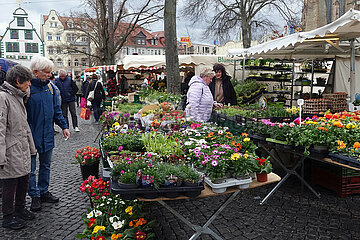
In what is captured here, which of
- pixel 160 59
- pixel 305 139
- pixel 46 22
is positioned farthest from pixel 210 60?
pixel 46 22

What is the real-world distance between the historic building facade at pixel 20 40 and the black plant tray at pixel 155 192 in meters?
58.2

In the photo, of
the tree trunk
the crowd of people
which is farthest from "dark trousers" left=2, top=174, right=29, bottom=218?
the tree trunk

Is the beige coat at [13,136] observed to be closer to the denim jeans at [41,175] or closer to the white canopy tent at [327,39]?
the denim jeans at [41,175]

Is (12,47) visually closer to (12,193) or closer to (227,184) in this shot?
(12,193)

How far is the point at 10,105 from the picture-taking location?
3.27 m

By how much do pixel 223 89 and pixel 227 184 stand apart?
13.1ft

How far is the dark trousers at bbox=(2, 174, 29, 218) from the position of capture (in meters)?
3.31

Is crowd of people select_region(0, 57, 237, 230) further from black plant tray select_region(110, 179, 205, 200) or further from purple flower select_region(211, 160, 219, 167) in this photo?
purple flower select_region(211, 160, 219, 167)

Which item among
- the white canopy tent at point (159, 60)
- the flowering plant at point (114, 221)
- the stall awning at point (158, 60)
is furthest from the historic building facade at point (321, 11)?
the flowering plant at point (114, 221)

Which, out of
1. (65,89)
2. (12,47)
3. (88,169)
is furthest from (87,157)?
(12,47)

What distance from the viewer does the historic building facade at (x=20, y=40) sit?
53000mm

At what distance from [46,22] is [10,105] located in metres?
68.1

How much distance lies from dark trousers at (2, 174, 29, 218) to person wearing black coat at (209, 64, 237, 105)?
404cm

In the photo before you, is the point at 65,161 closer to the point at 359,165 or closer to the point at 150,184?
the point at 150,184
